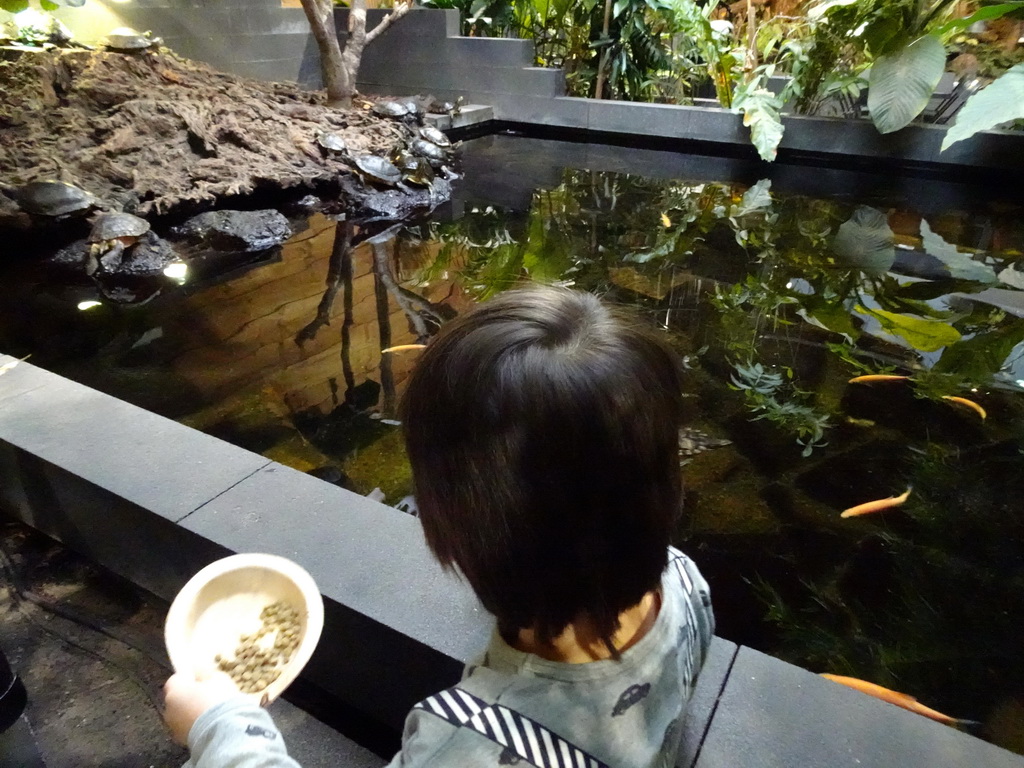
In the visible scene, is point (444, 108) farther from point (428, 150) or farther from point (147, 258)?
point (147, 258)

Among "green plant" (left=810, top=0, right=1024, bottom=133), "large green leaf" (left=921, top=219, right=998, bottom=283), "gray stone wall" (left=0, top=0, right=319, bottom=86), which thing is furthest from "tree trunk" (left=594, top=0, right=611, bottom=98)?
"large green leaf" (left=921, top=219, right=998, bottom=283)

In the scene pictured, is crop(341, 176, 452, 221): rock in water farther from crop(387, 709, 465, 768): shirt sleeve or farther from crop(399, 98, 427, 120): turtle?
crop(387, 709, 465, 768): shirt sleeve

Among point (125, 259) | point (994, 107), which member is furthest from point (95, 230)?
point (994, 107)

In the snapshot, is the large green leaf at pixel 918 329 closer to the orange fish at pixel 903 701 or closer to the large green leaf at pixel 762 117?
the orange fish at pixel 903 701

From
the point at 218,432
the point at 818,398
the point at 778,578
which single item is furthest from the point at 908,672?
the point at 218,432

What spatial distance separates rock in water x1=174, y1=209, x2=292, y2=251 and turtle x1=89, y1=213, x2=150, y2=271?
0.51m

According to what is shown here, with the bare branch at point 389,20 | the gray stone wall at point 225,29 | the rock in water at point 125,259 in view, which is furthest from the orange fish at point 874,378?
the gray stone wall at point 225,29

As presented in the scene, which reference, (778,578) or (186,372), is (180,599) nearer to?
(778,578)

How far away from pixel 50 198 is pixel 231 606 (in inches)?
167

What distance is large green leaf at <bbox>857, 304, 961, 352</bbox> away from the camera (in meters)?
3.03

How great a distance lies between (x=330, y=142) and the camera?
5.83 m

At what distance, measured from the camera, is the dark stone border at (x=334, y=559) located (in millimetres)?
1068

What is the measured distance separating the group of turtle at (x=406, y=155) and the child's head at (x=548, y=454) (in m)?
5.27

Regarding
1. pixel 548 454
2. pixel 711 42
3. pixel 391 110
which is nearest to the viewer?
pixel 548 454
